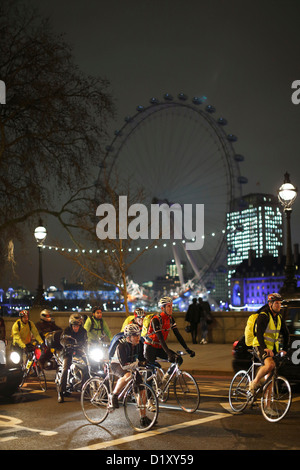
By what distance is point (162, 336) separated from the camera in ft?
33.0

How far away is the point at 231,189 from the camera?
1766 inches

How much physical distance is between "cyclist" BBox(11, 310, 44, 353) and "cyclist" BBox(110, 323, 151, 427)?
5.01m

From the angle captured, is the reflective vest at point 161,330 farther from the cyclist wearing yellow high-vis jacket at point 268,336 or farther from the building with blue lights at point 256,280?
the building with blue lights at point 256,280

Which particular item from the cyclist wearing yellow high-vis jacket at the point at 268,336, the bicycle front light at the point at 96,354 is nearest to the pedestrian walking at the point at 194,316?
the bicycle front light at the point at 96,354

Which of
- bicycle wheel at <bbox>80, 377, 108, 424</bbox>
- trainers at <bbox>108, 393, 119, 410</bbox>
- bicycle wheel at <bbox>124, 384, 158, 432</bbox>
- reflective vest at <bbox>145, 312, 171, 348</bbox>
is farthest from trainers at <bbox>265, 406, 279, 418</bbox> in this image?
bicycle wheel at <bbox>80, 377, 108, 424</bbox>

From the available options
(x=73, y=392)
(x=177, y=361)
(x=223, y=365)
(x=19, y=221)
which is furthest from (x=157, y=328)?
(x=19, y=221)

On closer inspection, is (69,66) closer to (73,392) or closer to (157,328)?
(73,392)

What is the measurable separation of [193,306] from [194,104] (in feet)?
83.9

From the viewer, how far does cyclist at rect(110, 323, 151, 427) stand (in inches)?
349

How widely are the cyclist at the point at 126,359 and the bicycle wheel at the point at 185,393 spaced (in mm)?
1070

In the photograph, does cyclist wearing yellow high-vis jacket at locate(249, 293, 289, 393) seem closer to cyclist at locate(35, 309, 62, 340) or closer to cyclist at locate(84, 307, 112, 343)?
cyclist at locate(84, 307, 112, 343)

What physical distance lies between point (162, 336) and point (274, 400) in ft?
6.64

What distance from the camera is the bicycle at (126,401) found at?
28.4ft

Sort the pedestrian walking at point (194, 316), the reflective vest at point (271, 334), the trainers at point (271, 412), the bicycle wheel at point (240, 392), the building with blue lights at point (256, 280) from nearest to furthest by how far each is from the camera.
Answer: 1. the trainers at point (271, 412)
2. the reflective vest at point (271, 334)
3. the bicycle wheel at point (240, 392)
4. the pedestrian walking at point (194, 316)
5. the building with blue lights at point (256, 280)
